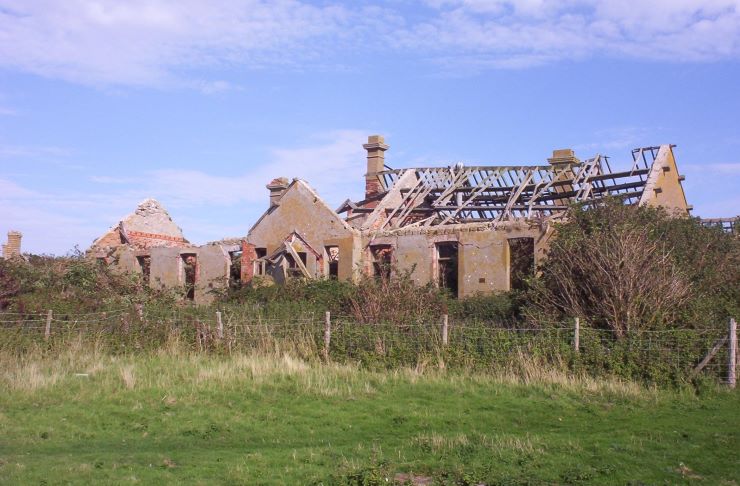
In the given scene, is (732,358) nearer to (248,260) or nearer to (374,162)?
(248,260)

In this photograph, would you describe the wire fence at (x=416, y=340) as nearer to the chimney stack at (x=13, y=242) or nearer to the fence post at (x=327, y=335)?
the fence post at (x=327, y=335)

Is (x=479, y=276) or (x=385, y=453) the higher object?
(x=479, y=276)

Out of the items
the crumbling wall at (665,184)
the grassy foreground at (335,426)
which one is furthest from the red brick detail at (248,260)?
the crumbling wall at (665,184)

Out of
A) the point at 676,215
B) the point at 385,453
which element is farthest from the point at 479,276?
the point at 385,453

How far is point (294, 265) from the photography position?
29.9 meters

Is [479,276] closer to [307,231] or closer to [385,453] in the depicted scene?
[307,231]

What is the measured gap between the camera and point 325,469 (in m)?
9.37

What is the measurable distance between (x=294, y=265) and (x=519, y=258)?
29.8 ft

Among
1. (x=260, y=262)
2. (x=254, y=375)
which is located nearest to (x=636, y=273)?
(x=254, y=375)

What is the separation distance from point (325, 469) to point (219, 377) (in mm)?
6279

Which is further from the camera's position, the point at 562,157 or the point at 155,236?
the point at 155,236

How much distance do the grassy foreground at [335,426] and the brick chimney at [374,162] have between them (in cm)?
1782

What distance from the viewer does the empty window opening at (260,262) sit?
3062 centimetres

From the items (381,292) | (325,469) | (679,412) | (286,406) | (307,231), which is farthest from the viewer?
(307,231)
